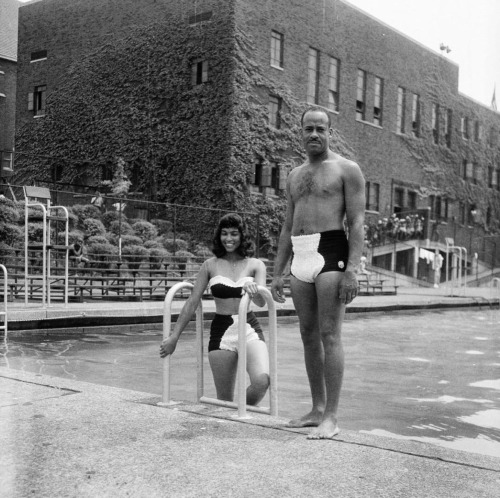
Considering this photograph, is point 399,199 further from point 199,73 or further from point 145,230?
point 145,230

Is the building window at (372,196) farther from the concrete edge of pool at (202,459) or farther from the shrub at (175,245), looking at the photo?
the concrete edge of pool at (202,459)

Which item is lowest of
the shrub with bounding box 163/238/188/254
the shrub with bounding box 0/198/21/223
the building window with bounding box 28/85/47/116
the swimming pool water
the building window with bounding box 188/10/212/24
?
the swimming pool water

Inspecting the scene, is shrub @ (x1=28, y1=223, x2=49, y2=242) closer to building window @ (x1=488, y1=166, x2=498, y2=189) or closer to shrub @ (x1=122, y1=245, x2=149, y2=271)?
shrub @ (x1=122, y1=245, x2=149, y2=271)

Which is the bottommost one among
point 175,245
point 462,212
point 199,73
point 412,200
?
point 175,245

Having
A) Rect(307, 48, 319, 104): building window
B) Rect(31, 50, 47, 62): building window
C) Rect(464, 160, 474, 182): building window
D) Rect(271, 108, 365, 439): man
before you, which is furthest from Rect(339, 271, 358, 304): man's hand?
Rect(464, 160, 474, 182): building window

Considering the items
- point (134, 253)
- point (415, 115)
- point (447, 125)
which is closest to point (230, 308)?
point (134, 253)

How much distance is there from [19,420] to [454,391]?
4.72m

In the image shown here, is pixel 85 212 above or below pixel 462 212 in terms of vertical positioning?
below

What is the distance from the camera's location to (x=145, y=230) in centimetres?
2047

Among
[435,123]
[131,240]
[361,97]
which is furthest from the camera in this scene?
[435,123]

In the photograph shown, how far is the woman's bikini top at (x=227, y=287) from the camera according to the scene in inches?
205

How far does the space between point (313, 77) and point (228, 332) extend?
85.9 feet

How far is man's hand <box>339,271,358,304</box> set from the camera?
14.0 ft

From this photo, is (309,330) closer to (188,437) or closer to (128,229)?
(188,437)
